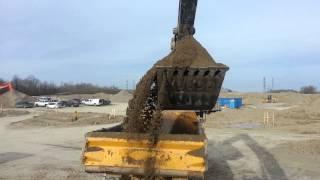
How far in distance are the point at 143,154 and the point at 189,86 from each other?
103 inches

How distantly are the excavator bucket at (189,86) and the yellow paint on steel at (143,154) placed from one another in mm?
1975

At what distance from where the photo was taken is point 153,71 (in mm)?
9008

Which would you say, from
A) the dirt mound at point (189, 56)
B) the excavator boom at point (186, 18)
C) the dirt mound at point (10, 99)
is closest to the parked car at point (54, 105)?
the dirt mound at point (10, 99)

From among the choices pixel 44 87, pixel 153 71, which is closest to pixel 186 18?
pixel 153 71

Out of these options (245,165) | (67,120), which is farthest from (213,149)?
(67,120)

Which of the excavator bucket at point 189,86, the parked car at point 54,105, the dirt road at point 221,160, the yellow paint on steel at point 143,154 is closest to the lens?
the yellow paint on steel at point 143,154

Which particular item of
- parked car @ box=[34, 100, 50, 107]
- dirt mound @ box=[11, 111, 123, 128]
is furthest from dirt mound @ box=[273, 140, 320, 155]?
parked car @ box=[34, 100, 50, 107]

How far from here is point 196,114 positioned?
1069cm

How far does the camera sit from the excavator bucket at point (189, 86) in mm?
9031

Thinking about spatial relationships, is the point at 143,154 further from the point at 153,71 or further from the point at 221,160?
the point at 221,160

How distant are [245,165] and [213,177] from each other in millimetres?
2870

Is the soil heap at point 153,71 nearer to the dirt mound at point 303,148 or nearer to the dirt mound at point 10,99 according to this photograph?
the dirt mound at point 303,148

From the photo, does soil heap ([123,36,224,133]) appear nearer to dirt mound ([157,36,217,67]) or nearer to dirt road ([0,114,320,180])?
dirt mound ([157,36,217,67])

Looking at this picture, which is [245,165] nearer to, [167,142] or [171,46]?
[171,46]
